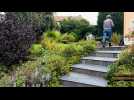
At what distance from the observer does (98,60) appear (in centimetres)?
638

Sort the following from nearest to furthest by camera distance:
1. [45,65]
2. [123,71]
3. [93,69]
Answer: [123,71]
[45,65]
[93,69]

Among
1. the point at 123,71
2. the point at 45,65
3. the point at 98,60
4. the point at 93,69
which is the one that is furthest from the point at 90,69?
the point at 45,65

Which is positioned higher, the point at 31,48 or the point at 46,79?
the point at 31,48

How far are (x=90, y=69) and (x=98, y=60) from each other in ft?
0.58

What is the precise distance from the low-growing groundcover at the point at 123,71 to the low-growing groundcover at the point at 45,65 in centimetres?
43

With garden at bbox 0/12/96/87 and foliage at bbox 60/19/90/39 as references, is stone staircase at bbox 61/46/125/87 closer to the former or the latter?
garden at bbox 0/12/96/87

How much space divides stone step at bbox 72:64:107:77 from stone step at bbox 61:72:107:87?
0.07 metres

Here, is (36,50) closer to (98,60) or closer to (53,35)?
(53,35)

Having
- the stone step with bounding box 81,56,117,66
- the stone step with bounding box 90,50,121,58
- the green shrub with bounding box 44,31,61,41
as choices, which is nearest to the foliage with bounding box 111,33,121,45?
the stone step with bounding box 90,50,121,58

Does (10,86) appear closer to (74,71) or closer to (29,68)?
(29,68)

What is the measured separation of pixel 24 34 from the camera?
632 centimetres
